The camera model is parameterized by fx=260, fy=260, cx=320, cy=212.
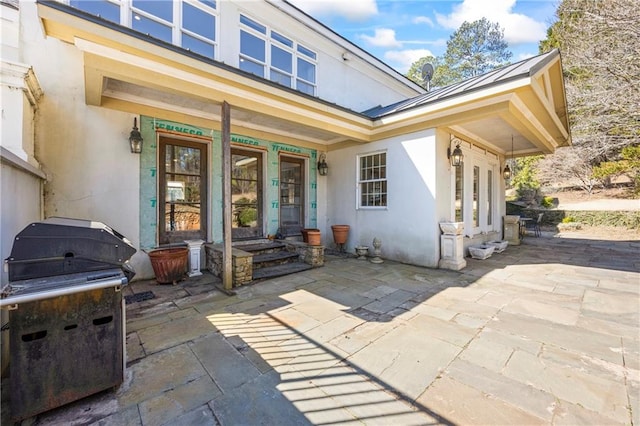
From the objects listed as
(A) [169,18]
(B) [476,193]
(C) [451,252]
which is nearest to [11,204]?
(A) [169,18]

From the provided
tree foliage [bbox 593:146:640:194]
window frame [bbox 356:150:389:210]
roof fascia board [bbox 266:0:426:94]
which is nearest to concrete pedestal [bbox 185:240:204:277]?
window frame [bbox 356:150:389:210]

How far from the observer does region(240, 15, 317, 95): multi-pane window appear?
6.01 meters

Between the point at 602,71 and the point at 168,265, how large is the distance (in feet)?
56.9

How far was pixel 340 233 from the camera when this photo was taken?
276 inches

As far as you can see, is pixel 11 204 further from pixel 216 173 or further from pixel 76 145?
pixel 216 173

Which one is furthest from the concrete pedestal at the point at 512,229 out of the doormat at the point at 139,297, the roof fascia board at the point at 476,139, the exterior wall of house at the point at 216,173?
the doormat at the point at 139,297

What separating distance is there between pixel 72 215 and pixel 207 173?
2.26m

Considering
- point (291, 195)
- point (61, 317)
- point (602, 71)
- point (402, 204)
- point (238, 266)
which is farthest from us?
point (602, 71)

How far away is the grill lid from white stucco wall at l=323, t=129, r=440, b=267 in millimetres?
5209

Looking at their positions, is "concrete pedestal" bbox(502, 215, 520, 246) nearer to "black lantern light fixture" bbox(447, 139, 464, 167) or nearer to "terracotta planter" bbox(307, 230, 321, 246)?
"black lantern light fixture" bbox(447, 139, 464, 167)

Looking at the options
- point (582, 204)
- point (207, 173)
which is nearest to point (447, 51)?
point (582, 204)

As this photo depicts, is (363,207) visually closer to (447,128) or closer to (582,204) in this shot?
(447,128)

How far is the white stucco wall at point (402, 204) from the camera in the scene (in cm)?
553

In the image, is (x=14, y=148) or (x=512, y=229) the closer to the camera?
(x=14, y=148)
